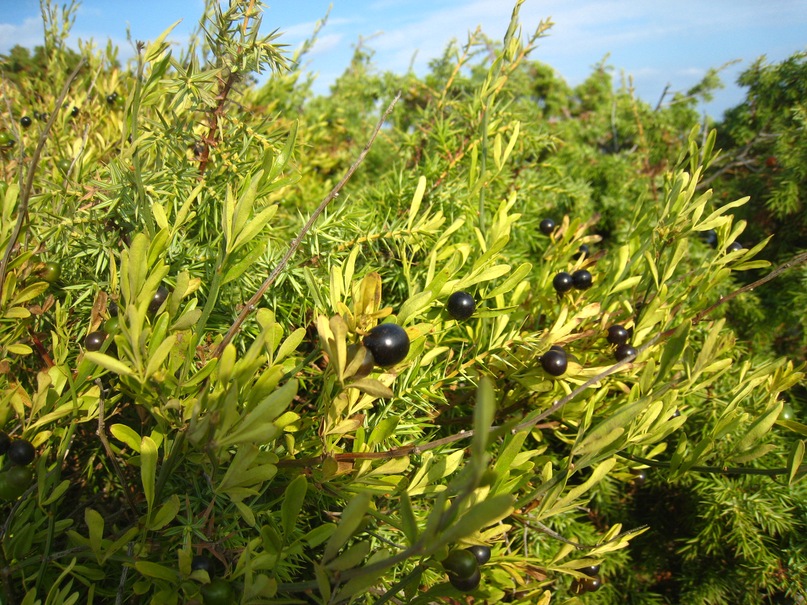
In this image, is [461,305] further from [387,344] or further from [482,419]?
[482,419]

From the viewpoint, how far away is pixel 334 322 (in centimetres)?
44

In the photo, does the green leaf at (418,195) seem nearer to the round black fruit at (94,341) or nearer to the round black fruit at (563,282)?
the round black fruit at (563,282)

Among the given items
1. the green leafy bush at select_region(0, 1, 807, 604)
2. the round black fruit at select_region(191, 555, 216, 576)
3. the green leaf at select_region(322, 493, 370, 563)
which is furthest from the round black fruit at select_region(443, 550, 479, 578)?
the round black fruit at select_region(191, 555, 216, 576)

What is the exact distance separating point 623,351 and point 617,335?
0.08ft

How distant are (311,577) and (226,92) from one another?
724 millimetres

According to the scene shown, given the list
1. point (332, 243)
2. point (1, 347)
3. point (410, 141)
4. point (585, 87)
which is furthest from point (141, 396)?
point (585, 87)

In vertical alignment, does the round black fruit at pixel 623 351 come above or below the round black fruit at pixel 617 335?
below

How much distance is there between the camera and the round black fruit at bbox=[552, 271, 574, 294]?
80cm

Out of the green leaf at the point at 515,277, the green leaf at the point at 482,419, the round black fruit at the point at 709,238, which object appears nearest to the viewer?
the green leaf at the point at 482,419

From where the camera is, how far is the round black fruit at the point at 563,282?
800mm

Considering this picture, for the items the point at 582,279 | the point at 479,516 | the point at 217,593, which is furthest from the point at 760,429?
the point at 217,593

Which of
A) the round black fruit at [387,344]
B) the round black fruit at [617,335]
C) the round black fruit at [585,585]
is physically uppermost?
the round black fruit at [387,344]

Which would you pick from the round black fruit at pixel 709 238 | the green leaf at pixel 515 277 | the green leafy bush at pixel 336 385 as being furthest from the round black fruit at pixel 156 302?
the round black fruit at pixel 709 238

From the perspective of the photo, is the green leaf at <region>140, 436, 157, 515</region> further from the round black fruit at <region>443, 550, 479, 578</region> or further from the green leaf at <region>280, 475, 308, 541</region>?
the round black fruit at <region>443, 550, 479, 578</region>
